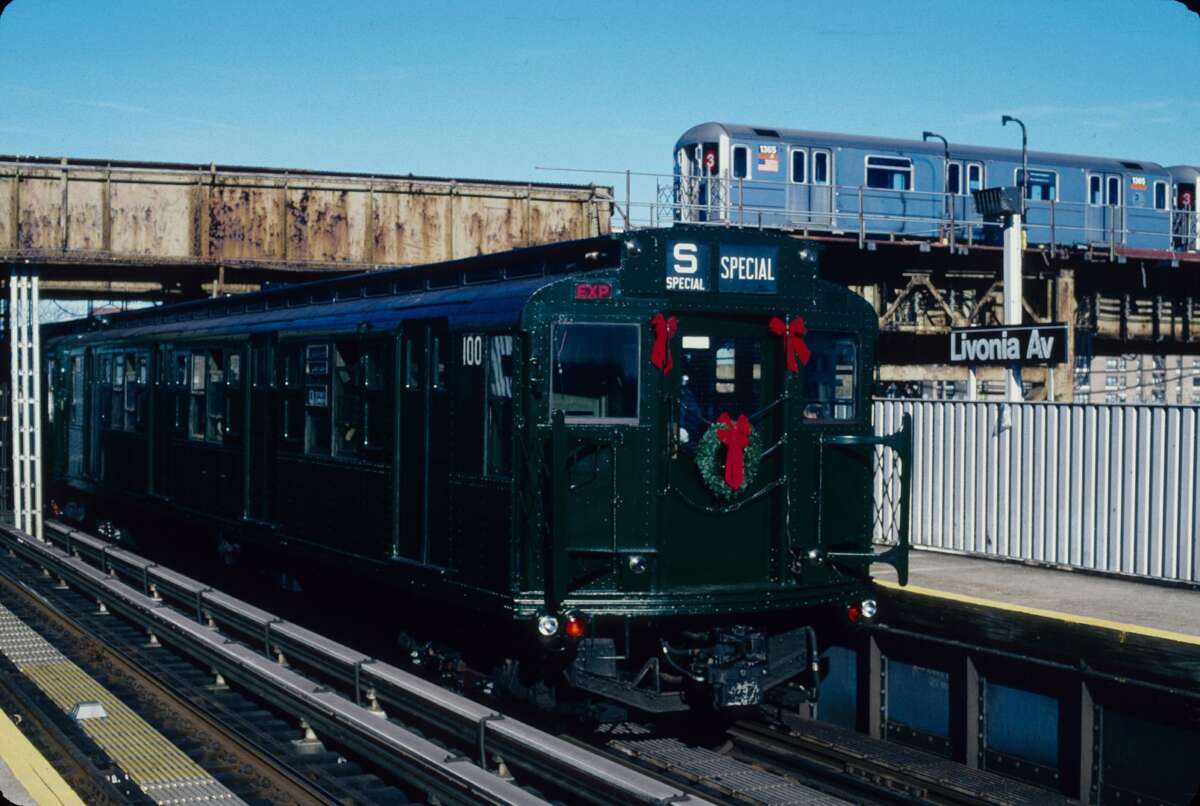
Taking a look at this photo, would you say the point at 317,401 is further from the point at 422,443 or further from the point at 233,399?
the point at 233,399

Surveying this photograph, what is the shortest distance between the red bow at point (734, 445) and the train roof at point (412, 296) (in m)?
1.34

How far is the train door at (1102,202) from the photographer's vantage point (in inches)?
1383

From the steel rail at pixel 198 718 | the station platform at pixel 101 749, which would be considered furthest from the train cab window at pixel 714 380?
the station platform at pixel 101 749

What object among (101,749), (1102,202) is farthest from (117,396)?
(1102,202)

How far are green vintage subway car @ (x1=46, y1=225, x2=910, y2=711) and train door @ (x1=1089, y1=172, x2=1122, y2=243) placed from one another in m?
27.6

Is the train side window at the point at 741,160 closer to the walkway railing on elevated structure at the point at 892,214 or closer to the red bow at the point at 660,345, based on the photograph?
the walkway railing on elevated structure at the point at 892,214

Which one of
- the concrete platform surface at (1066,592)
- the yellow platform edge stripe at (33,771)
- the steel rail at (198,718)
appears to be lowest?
the steel rail at (198,718)

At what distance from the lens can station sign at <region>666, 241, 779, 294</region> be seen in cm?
921

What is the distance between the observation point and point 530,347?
883 cm

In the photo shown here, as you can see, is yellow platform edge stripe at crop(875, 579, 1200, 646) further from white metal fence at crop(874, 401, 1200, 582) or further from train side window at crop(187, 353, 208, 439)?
train side window at crop(187, 353, 208, 439)

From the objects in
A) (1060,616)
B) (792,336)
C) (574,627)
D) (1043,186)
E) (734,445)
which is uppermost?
(1043,186)

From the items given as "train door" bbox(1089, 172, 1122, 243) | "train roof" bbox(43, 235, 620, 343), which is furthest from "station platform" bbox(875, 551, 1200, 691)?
"train door" bbox(1089, 172, 1122, 243)

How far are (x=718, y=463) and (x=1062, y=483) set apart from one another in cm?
628

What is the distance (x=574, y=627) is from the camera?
8.73 m
